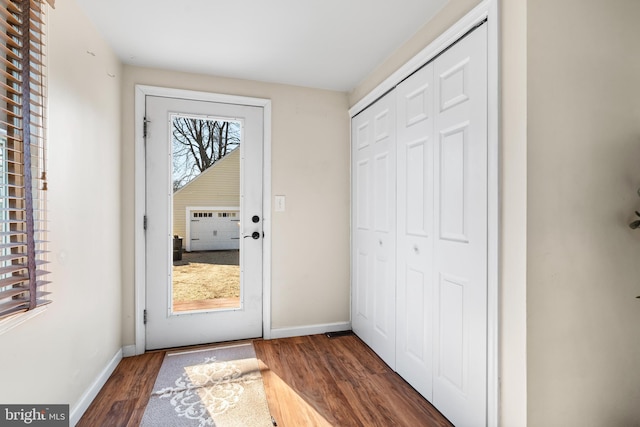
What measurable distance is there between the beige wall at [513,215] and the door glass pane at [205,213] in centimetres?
206

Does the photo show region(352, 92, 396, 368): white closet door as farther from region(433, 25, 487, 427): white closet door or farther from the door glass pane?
the door glass pane

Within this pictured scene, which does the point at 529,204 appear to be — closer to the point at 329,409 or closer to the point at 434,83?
the point at 434,83

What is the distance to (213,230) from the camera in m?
2.73

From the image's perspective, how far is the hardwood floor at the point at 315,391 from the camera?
178 cm

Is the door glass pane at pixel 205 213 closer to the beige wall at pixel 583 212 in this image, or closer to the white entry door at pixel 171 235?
the white entry door at pixel 171 235

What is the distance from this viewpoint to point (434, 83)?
6.08 feet

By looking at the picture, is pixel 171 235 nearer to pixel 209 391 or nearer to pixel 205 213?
pixel 205 213

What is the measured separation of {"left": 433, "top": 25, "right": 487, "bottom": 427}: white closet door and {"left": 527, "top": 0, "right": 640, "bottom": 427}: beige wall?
8.5 inches

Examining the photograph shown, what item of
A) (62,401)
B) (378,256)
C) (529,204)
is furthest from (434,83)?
(62,401)

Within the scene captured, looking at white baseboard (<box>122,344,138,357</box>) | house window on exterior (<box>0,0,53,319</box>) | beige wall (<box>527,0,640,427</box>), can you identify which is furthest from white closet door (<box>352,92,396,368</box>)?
house window on exterior (<box>0,0,53,319</box>)

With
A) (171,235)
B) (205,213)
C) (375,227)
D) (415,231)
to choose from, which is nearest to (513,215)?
(415,231)

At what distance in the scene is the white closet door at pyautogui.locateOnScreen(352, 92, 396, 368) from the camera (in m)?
2.34

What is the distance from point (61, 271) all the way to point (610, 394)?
2687 mm

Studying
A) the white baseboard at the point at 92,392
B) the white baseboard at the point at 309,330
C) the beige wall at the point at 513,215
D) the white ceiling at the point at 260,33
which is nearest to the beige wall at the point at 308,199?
the white baseboard at the point at 309,330
